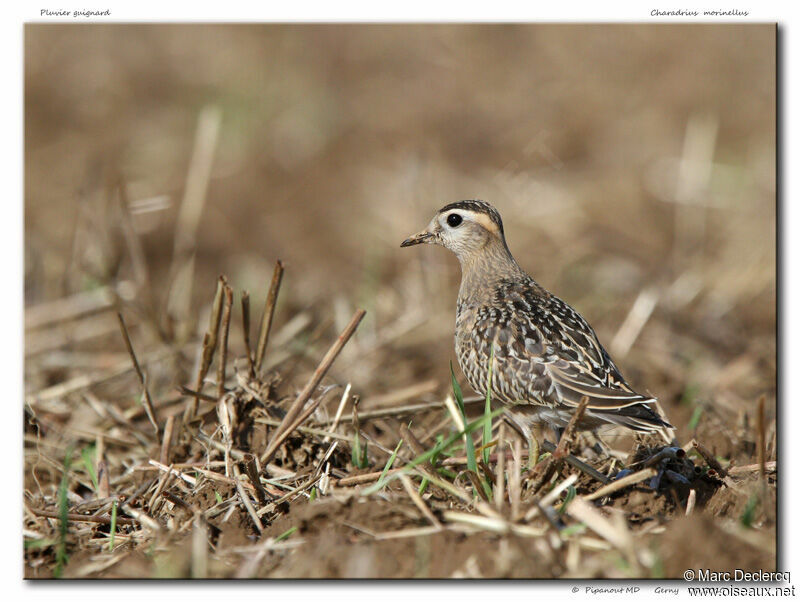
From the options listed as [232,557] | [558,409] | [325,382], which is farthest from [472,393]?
[232,557]

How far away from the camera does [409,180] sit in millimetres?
10156

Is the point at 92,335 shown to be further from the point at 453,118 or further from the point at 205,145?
the point at 453,118

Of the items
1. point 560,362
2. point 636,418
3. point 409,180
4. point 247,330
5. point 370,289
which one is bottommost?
point 636,418

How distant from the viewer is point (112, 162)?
1143 cm

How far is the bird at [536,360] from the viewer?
16.2ft

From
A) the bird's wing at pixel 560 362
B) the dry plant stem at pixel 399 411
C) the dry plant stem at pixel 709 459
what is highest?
the bird's wing at pixel 560 362

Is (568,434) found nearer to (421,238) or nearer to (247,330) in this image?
(247,330)

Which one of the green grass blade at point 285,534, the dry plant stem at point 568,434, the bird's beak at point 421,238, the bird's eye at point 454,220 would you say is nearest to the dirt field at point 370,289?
the green grass blade at point 285,534

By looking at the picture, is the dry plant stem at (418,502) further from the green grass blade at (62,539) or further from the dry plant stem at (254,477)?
the green grass blade at (62,539)

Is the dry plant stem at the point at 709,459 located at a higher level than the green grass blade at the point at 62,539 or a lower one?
higher

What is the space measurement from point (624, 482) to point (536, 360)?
0.96 metres

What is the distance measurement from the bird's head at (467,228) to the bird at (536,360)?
44 mm

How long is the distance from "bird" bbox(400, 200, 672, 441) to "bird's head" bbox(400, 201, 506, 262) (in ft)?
0.14

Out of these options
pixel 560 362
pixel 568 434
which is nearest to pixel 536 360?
pixel 560 362
